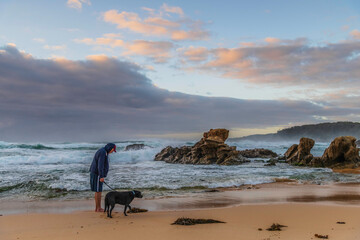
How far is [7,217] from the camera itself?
23.2ft

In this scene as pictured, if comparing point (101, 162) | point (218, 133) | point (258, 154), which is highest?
point (218, 133)

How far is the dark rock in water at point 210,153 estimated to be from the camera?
2565cm

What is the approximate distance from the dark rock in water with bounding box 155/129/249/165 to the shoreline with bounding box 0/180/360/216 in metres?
13.9

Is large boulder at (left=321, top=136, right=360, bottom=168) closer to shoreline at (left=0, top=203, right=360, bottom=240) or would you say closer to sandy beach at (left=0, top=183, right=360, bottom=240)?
sandy beach at (left=0, top=183, right=360, bottom=240)

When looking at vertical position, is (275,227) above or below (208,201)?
above

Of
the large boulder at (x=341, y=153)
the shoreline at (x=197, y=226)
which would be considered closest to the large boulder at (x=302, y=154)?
the large boulder at (x=341, y=153)

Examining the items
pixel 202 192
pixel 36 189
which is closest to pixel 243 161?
pixel 202 192

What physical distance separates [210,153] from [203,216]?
19.9m

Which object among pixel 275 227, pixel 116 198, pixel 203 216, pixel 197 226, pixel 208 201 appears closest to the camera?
pixel 275 227

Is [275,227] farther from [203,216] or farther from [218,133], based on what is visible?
[218,133]

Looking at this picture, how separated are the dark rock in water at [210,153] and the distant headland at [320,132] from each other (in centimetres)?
7940

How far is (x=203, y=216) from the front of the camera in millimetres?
6898

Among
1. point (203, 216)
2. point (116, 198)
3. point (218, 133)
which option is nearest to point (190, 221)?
point (203, 216)

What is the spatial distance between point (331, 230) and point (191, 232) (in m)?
2.57
